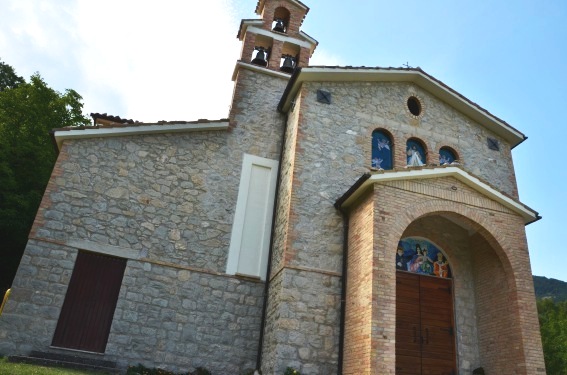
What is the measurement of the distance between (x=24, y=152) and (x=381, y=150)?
13.2 meters

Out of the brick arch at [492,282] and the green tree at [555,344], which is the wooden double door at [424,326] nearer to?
the brick arch at [492,282]

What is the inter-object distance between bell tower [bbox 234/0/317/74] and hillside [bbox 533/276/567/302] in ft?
215

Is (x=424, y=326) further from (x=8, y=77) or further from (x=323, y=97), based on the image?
(x=8, y=77)

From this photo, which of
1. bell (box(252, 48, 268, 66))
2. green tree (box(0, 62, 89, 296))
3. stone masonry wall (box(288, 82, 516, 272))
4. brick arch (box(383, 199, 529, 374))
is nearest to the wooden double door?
brick arch (box(383, 199, 529, 374))

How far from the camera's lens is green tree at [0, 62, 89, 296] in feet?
49.7

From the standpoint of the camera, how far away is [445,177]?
9648 mm

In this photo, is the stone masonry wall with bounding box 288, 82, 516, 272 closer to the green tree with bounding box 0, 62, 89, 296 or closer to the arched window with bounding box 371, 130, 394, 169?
the arched window with bounding box 371, 130, 394, 169

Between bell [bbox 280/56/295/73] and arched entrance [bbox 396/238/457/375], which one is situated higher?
bell [bbox 280/56/295/73]

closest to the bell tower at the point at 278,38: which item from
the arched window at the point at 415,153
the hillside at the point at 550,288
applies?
the arched window at the point at 415,153

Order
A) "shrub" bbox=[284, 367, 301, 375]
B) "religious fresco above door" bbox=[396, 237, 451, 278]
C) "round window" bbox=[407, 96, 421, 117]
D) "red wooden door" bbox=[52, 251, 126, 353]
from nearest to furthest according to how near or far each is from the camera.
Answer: "shrub" bbox=[284, 367, 301, 375], "red wooden door" bbox=[52, 251, 126, 353], "religious fresco above door" bbox=[396, 237, 451, 278], "round window" bbox=[407, 96, 421, 117]

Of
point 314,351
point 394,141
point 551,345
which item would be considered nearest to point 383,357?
point 314,351

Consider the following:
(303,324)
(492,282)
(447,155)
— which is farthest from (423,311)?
(447,155)

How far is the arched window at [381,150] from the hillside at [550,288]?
65.4 m

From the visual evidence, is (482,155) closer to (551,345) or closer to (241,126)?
(241,126)
